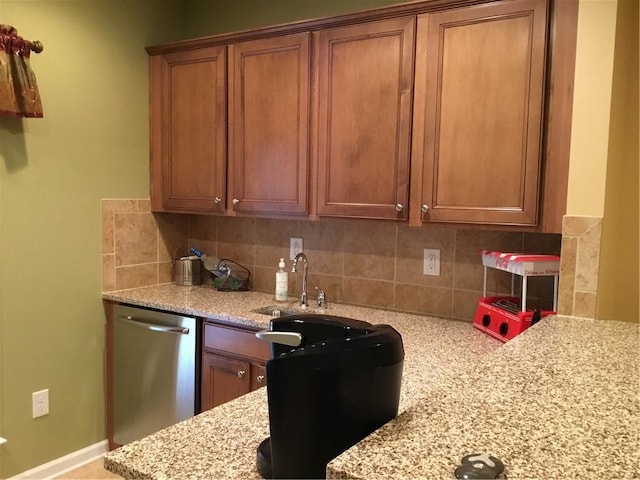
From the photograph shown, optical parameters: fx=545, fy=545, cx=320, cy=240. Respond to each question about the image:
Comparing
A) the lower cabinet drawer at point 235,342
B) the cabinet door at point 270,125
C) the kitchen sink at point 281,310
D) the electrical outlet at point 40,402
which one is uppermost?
the cabinet door at point 270,125

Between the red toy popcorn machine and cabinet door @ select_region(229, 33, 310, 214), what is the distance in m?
0.93

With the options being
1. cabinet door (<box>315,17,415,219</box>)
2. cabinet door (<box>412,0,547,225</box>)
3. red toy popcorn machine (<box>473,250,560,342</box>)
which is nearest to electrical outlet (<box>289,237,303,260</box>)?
cabinet door (<box>315,17,415,219</box>)

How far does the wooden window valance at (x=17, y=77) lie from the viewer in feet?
7.78

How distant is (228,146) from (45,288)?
116 centimetres

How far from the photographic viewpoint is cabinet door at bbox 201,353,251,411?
253 cm

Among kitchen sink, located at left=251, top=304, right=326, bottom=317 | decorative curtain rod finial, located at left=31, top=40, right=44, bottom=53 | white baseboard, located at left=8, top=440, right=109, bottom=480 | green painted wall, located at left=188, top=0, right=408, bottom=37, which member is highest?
green painted wall, located at left=188, top=0, right=408, bottom=37

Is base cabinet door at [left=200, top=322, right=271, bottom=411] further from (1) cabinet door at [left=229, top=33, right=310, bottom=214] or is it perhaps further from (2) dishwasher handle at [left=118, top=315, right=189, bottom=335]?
(1) cabinet door at [left=229, top=33, right=310, bottom=214]

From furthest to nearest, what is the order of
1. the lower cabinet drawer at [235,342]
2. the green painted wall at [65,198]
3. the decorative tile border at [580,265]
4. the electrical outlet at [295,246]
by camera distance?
the electrical outlet at [295,246]
the green painted wall at [65,198]
the lower cabinet drawer at [235,342]
the decorative tile border at [580,265]

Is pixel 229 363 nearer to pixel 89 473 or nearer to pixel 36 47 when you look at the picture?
pixel 89 473

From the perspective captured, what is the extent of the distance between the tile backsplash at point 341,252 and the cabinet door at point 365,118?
150mm

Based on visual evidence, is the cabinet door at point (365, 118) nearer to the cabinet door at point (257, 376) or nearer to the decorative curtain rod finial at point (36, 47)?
the cabinet door at point (257, 376)

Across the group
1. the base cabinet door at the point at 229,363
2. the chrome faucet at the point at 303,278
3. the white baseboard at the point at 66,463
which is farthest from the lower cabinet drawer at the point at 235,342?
the white baseboard at the point at 66,463

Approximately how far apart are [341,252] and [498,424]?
202cm

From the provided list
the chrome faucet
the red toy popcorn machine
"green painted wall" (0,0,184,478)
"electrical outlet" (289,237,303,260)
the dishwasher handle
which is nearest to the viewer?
the red toy popcorn machine
